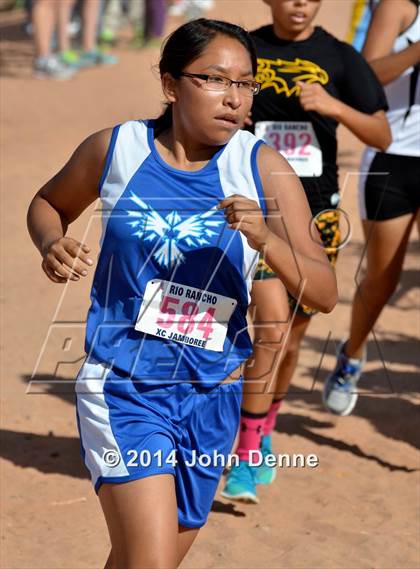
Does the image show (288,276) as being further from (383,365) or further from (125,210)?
(383,365)

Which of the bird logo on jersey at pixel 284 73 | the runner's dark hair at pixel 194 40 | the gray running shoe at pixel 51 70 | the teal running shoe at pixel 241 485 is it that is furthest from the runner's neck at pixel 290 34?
the gray running shoe at pixel 51 70

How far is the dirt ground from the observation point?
14.4 ft

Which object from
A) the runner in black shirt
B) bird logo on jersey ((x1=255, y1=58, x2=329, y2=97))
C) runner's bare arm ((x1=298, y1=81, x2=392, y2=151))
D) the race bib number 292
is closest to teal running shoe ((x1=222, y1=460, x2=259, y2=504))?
the runner in black shirt

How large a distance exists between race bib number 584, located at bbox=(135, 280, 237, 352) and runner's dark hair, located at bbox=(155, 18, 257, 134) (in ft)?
1.61

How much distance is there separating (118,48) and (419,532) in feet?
38.7

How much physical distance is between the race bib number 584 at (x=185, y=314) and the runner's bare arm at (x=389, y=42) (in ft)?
6.98

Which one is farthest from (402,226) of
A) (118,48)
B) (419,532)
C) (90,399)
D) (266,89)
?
(118,48)

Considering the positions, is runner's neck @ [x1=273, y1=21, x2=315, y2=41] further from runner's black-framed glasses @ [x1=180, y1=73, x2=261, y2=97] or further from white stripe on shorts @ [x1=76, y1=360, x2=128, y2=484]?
white stripe on shorts @ [x1=76, y1=360, x2=128, y2=484]

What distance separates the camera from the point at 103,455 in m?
3.11

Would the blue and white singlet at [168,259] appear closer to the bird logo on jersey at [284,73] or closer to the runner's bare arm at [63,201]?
the runner's bare arm at [63,201]

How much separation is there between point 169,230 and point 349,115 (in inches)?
63.3

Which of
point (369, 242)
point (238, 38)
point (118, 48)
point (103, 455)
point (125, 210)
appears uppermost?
point (238, 38)

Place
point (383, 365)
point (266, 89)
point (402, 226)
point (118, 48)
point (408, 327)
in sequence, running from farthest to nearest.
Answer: point (118, 48) < point (408, 327) < point (383, 365) < point (402, 226) < point (266, 89)

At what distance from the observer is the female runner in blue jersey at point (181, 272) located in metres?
3.12
